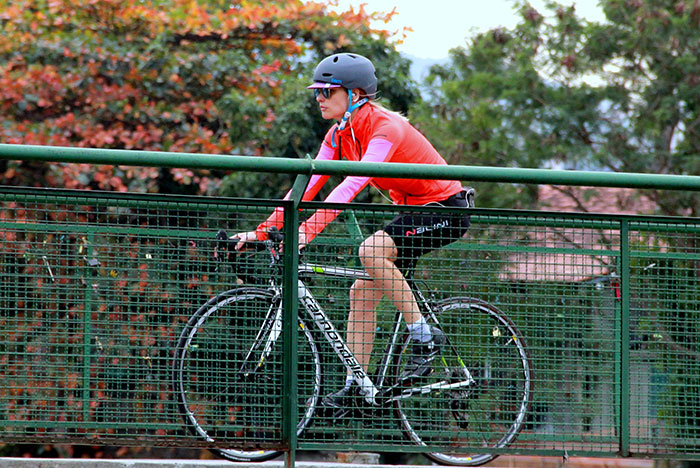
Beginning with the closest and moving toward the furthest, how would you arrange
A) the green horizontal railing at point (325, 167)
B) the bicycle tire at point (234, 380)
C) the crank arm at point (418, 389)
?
the green horizontal railing at point (325, 167) → the bicycle tire at point (234, 380) → the crank arm at point (418, 389)

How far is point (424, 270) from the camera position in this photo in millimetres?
4355

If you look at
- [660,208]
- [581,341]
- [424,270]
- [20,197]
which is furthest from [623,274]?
[660,208]

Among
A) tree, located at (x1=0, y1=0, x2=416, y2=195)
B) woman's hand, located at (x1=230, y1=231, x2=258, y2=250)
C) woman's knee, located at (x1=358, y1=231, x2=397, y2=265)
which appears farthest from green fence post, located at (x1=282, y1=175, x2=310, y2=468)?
tree, located at (x1=0, y1=0, x2=416, y2=195)

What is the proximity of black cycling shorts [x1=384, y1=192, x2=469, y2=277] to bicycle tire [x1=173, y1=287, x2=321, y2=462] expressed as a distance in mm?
607

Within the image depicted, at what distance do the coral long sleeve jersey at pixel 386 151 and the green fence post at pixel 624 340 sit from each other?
835mm

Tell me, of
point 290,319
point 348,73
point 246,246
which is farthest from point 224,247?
point 348,73

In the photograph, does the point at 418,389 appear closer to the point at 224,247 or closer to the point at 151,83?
the point at 224,247

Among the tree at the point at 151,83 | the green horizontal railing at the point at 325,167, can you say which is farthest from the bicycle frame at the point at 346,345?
the tree at the point at 151,83

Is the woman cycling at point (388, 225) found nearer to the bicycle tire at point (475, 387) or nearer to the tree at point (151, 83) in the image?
the bicycle tire at point (475, 387)

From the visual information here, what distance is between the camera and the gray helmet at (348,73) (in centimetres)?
462

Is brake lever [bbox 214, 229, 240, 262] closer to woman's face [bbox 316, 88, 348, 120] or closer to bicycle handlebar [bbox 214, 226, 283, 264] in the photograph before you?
bicycle handlebar [bbox 214, 226, 283, 264]

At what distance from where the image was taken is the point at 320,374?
4.21 m

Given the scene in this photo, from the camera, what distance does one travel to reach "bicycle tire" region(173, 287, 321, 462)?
4070 mm

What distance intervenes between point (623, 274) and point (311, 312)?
1486mm
